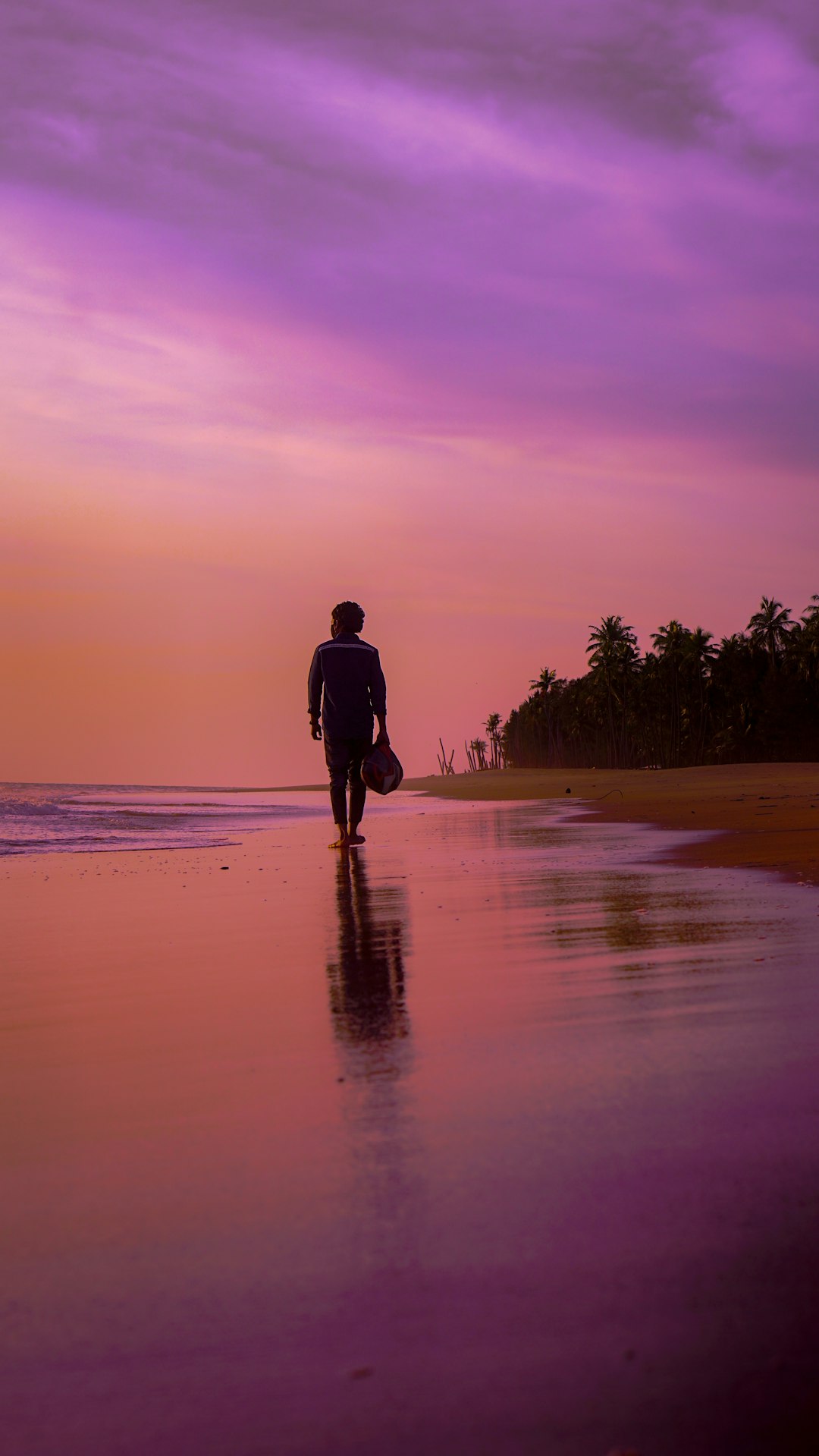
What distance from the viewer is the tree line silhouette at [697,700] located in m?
82.9

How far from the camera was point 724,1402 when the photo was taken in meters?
1.28

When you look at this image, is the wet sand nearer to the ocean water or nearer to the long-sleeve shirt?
the long-sleeve shirt

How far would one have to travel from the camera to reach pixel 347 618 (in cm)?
1186

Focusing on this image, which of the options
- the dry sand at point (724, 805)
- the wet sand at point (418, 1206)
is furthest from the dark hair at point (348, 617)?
the wet sand at point (418, 1206)

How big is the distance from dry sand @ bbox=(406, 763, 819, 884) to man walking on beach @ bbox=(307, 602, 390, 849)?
10.8 ft

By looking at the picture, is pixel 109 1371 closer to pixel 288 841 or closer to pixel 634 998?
pixel 634 998

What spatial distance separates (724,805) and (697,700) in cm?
7997

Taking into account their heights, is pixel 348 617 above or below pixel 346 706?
above

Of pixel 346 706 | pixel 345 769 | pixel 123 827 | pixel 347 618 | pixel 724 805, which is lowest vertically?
pixel 724 805

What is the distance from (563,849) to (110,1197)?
8.55 m

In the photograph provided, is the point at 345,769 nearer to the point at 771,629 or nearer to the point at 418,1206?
the point at 418,1206

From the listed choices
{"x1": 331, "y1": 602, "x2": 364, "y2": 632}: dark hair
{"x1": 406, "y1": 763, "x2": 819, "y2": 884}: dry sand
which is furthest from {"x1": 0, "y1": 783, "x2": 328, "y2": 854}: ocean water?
{"x1": 406, "y1": 763, "x2": 819, "y2": 884}: dry sand

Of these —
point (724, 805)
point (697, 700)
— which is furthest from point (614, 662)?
point (724, 805)

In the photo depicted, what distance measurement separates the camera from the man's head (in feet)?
38.9
